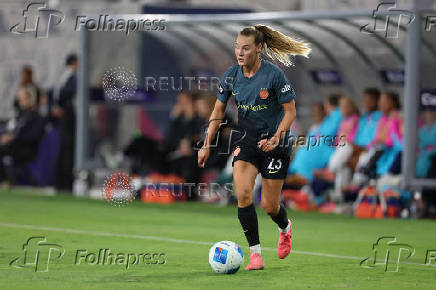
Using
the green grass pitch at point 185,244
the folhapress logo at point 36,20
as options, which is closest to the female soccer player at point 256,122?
the green grass pitch at point 185,244

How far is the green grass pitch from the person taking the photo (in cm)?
945

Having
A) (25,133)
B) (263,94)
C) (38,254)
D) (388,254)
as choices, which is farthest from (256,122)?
(25,133)

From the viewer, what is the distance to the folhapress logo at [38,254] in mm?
10409

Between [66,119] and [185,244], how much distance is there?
10.5 metres

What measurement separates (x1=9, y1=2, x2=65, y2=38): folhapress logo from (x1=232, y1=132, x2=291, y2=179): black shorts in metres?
15.3

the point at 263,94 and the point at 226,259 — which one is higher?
the point at 263,94

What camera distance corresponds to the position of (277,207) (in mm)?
10758

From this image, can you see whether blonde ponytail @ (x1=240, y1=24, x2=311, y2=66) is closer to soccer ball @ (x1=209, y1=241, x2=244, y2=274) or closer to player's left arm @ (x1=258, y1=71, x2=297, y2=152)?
player's left arm @ (x1=258, y1=71, x2=297, y2=152)

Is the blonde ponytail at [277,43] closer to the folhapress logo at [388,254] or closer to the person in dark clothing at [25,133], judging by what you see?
the folhapress logo at [388,254]

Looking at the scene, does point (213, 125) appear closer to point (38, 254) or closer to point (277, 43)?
point (277, 43)

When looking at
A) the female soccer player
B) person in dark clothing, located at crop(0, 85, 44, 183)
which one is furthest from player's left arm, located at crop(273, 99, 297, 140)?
person in dark clothing, located at crop(0, 85, 44, 183)

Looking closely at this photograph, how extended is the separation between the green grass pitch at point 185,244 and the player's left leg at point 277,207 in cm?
21

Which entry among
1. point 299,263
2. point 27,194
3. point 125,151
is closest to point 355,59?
point 125,151

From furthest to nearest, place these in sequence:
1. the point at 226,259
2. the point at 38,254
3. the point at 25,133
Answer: the point at 25,133
the point at 38,254
the point at 226,259
